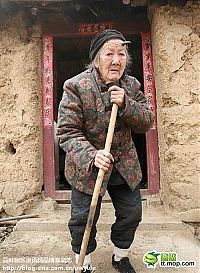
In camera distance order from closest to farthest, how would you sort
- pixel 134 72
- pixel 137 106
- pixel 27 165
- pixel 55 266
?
pixel 137 106, pixel 55 266, pixel 27 165, pixel 134 72

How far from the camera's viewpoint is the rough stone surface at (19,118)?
4.25m

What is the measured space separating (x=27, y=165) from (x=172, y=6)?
2.59 metres

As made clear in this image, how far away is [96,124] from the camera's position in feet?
7.89

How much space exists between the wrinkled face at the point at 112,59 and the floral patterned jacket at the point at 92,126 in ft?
0.35

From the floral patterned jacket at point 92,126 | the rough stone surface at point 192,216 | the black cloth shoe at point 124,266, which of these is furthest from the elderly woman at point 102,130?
the rough stone surface at point 192,216

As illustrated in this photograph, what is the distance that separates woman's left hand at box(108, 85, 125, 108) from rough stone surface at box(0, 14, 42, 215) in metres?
2.27

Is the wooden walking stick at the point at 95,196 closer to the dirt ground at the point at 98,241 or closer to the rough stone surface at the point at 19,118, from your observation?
the dirt ground at the point at 98,241

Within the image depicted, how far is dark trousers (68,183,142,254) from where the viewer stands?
238 centimetres

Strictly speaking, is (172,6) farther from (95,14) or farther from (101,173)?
(101,173)

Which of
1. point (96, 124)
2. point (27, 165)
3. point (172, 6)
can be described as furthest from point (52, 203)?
point (172, 6)

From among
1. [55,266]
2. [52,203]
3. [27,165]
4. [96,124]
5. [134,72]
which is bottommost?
[55,266]

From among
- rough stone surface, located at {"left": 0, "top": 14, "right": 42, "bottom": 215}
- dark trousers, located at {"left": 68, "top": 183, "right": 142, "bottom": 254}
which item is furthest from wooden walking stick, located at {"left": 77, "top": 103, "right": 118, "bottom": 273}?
rough stone surface, located at {"left": 0, "top": 14, "right": 42, "bottom": 215}

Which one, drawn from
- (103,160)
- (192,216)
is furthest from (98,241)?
(103,160)

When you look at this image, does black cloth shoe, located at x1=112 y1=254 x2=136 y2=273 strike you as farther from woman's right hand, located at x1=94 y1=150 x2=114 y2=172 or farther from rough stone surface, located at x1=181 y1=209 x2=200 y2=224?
rough stone surface, located at x1=181 y1=209 x2=200 y2=224
